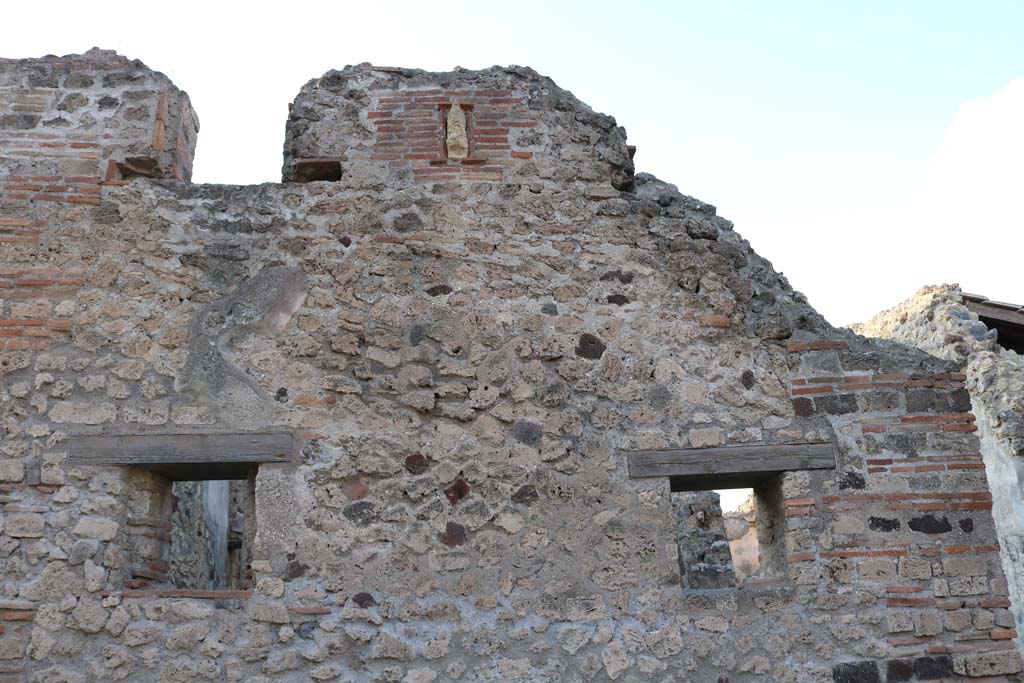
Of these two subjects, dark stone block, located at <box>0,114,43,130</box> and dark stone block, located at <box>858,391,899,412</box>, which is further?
dark stone block, located at <box>0,114,43,130</box>

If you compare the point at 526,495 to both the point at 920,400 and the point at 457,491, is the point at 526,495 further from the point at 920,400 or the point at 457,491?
the point at 920,400

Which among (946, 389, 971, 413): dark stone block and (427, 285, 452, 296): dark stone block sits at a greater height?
(427, 285, 452, 296): dark stone block

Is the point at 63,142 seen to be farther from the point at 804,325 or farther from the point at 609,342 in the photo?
the point at 804,325

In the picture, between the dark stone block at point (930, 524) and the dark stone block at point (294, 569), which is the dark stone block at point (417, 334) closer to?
the dark stone block at point (294, 569)

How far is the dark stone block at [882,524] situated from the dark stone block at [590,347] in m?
1.64

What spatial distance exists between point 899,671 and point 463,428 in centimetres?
248

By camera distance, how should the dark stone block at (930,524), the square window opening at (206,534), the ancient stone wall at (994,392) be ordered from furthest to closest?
the ancient stone wall at (994,392) < the square window opening at (206,534) < the dark stone block at (930,524)

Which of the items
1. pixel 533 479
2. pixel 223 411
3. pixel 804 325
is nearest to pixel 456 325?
pixel 533 479

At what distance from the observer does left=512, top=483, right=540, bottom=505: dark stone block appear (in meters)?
4.75

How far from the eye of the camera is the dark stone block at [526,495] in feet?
15.6

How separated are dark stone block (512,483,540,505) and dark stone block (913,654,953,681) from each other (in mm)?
2038

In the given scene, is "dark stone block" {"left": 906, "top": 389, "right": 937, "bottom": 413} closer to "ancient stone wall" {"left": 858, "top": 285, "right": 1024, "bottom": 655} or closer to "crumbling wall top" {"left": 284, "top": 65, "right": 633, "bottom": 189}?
"crumbling wall top" {"left": 284, "top": 65, "right": 633, "bottom": 189}

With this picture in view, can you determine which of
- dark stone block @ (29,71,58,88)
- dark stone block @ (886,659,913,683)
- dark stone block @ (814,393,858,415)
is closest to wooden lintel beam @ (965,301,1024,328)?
dark stone block @ (814,393,858,415)

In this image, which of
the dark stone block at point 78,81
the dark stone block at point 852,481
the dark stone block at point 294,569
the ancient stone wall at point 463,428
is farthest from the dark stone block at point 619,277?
the dark stone block at point 78,81
